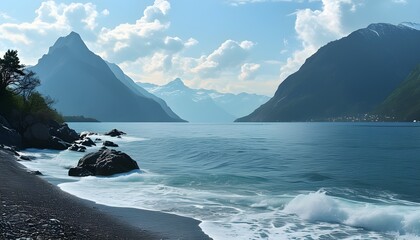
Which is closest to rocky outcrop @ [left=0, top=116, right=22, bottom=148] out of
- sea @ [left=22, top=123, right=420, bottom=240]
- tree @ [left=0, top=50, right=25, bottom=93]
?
sea @ [left=22, top=123, right=420, bottom=240]

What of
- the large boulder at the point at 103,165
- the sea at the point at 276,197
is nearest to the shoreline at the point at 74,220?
→ the sea at the point at 276,197

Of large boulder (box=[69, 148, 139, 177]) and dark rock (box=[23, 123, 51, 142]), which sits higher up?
dark rock (box=[23, 123, 51, 142])

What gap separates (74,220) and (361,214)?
17.3 meters

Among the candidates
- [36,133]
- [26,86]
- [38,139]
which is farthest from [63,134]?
[38,139]

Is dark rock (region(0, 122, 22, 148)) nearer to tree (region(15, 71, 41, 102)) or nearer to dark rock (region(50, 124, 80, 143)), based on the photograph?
dark rock (region(50, 124, 80, 143))

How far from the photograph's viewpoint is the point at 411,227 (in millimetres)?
20984

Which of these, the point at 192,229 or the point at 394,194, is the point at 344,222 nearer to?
the point at 192,229

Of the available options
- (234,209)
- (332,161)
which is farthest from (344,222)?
(332,161)

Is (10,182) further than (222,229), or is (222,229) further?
(10,182)

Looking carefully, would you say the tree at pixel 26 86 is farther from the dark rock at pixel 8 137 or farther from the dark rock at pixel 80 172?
the dark rock at pixel 80 172

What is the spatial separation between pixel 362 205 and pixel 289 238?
35.8 ft

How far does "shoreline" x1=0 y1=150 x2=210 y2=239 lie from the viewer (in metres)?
15.1

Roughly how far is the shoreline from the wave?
8.23 meters

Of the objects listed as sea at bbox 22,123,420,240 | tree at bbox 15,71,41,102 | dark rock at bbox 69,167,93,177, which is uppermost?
tree at bbox 15,71,41,102
